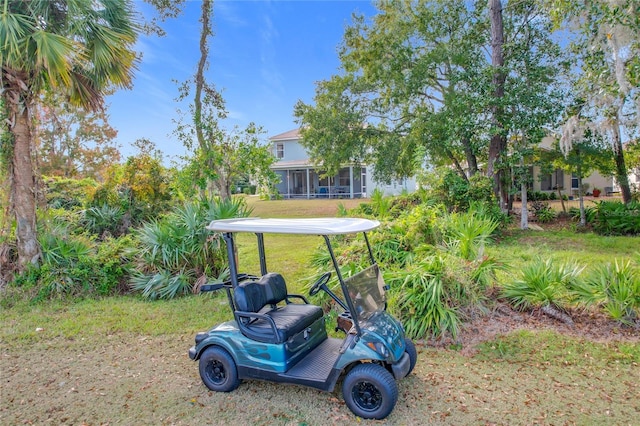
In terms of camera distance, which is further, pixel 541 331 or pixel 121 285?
pixel 121 285

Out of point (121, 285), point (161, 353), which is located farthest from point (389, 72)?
point (161, 353)

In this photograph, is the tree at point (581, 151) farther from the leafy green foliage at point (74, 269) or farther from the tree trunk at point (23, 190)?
the tree trunk at point (23, 190)

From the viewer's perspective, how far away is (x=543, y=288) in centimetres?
544

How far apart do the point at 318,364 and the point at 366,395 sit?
21.3 inches

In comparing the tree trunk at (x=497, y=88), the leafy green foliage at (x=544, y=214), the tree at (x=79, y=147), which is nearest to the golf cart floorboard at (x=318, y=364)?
the tree trunk at (x=497, y=88)

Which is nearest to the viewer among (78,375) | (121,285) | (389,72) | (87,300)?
(78,375)

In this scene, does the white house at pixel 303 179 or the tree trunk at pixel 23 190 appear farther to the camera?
the white house at pixel 303 179

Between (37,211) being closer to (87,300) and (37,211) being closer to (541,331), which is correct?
(87,300)

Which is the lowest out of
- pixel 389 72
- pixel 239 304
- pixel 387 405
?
pixel 387 405

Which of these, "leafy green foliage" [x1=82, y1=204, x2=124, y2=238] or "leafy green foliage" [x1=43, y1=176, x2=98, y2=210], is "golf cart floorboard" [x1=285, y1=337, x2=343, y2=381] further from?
"leafy green foliage" [x1=43, y1=176, x2=98, y2=210]

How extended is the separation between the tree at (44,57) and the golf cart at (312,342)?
5.12 meters

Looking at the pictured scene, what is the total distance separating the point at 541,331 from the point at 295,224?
3563 millimetres

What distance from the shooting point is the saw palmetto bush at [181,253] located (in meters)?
7.30

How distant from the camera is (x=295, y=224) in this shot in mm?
3756
